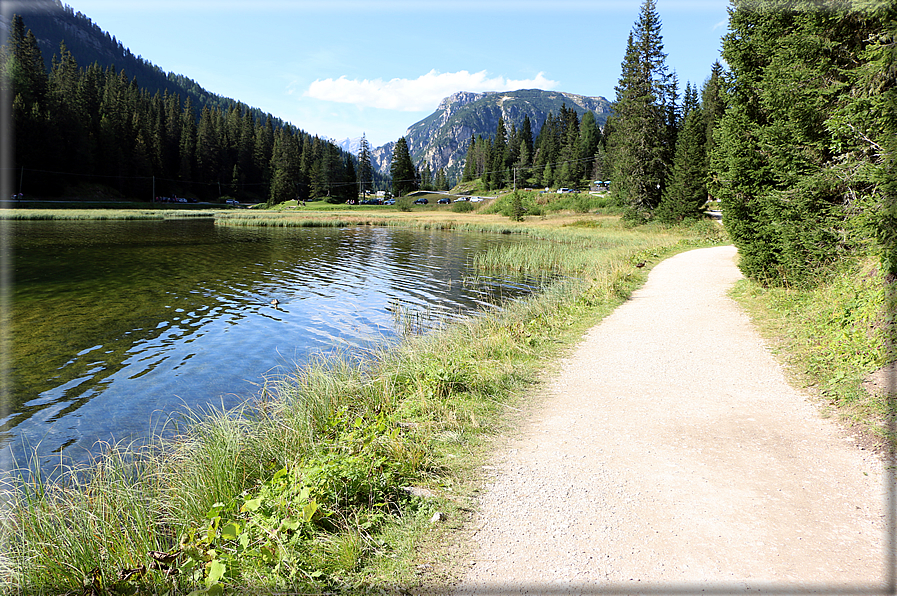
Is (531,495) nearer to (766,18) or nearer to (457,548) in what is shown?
(457,548)

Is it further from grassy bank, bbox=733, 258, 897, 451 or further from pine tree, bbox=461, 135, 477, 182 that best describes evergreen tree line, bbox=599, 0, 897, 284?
pine tree, bbox=461, 135, 477, 182

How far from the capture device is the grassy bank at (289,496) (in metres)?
3.44

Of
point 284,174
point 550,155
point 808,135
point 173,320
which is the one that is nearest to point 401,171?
point 284,174

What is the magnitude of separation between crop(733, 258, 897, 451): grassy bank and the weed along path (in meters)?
0.35

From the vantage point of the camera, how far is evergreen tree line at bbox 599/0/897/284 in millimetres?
7312

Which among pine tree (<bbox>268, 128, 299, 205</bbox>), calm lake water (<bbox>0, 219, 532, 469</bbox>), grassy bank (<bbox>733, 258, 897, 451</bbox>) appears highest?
pine tree (<bbox>268, 128, 299, 205</bbox>)

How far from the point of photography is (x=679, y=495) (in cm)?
436

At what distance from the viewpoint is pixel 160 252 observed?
101 ft

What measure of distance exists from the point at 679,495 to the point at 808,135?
9.43 meters

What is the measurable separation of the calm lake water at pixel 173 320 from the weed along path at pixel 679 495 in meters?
5.53

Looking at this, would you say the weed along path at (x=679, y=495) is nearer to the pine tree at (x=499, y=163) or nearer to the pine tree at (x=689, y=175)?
the pine tree at (x=689, y=175)

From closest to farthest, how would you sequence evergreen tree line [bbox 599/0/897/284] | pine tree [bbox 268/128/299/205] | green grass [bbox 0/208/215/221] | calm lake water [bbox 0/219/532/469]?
evergreen tree line [bbox 599/0/897/284] < calm lake water [bbox 0/219/532/469] < green grass [bbox 0/208/215/221] < pine tree [bbox 268/128/299/205]

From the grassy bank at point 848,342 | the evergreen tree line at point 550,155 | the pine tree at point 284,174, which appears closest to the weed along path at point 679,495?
the grassy bank at point 848,342

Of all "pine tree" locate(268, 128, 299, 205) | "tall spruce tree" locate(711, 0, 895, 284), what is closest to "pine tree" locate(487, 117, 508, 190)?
"pine tree" locate(268, 128, 299, 205)
